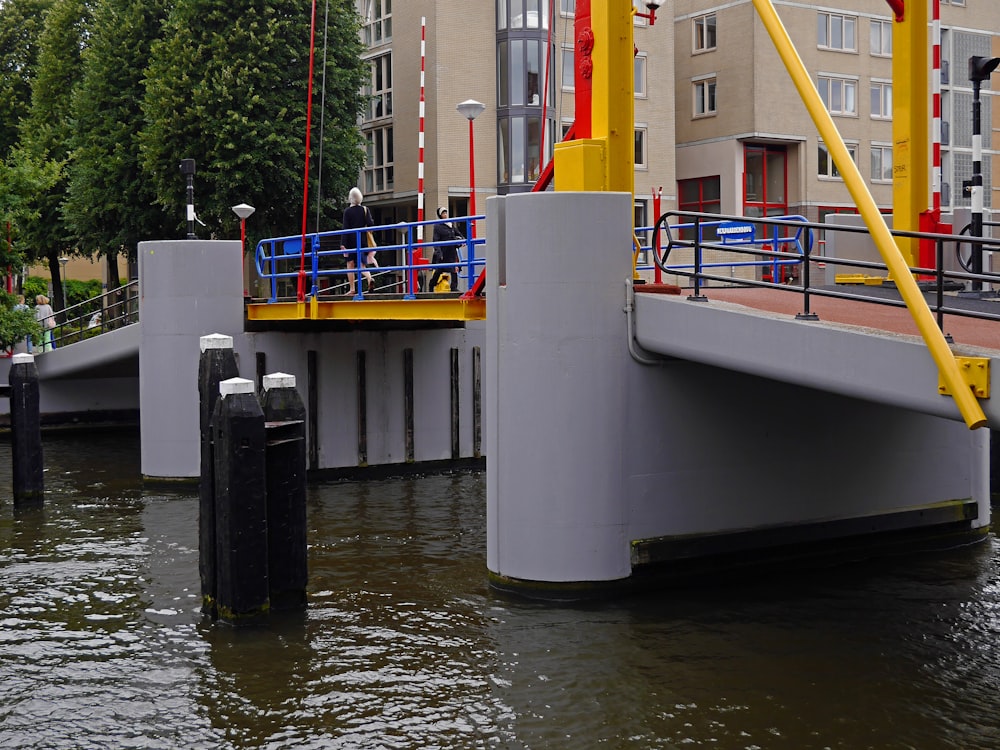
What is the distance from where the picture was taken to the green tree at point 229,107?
31844 millimetres

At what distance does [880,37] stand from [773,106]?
6.38m

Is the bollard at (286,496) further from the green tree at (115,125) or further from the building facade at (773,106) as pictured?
the building facade at (773,106)

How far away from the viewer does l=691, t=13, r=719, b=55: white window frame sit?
4525cm

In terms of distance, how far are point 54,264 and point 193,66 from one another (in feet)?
39.3

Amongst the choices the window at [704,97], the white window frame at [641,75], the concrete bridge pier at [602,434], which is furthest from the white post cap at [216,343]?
the window at [704,97]

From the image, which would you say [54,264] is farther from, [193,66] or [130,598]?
[130,598]

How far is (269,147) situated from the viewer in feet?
105

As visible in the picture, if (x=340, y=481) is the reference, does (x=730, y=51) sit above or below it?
above

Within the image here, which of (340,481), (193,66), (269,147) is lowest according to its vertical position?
(340,481)

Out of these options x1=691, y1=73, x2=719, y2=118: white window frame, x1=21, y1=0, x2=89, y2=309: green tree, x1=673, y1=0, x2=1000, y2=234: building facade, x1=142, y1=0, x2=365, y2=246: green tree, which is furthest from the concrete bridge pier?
x1=691, y1=73, x2=719, y2=118: white window frame

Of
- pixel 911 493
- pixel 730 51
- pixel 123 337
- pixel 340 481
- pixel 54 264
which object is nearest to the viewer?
pixel 911 493

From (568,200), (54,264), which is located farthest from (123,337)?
(54,264)

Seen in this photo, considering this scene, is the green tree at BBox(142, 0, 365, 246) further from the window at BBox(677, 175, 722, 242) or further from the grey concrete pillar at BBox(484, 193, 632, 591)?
the grey concrete pillar at BBox(484, 193, 632, 591)

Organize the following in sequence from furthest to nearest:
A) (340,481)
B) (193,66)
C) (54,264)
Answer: (54,264) → (193,66) → (340,481)
